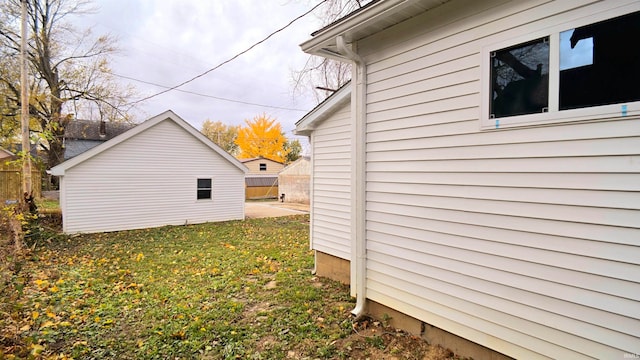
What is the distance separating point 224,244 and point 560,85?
8.21 m

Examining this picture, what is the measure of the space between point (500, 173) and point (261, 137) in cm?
3562

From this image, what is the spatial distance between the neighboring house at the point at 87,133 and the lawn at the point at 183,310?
1739cm

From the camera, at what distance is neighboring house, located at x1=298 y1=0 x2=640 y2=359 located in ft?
6.30

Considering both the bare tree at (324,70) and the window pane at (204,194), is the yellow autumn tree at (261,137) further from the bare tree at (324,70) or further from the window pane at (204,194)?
the bare tree at (324,70)

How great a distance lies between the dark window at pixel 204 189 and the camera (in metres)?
12.8

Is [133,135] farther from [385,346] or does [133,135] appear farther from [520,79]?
[520,79]

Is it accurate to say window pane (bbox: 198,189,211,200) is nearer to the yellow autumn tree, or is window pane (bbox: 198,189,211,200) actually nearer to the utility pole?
the utility pole

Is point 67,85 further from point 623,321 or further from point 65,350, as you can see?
point 623,321

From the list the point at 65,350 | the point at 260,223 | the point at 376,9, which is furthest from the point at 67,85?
the point at 376,9

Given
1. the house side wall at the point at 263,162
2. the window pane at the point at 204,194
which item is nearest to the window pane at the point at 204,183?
the window pane at the point at 204,194

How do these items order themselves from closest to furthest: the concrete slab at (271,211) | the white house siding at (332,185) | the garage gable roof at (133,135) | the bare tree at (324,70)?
1. the white house siding at (332,185)
2. the garage gable roof at (133,135)
3. the bare tree at (324,70)
4. the concrete slab at (271,211)

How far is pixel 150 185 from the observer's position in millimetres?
11477

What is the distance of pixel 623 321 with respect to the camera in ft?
6.15

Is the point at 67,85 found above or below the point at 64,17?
below
